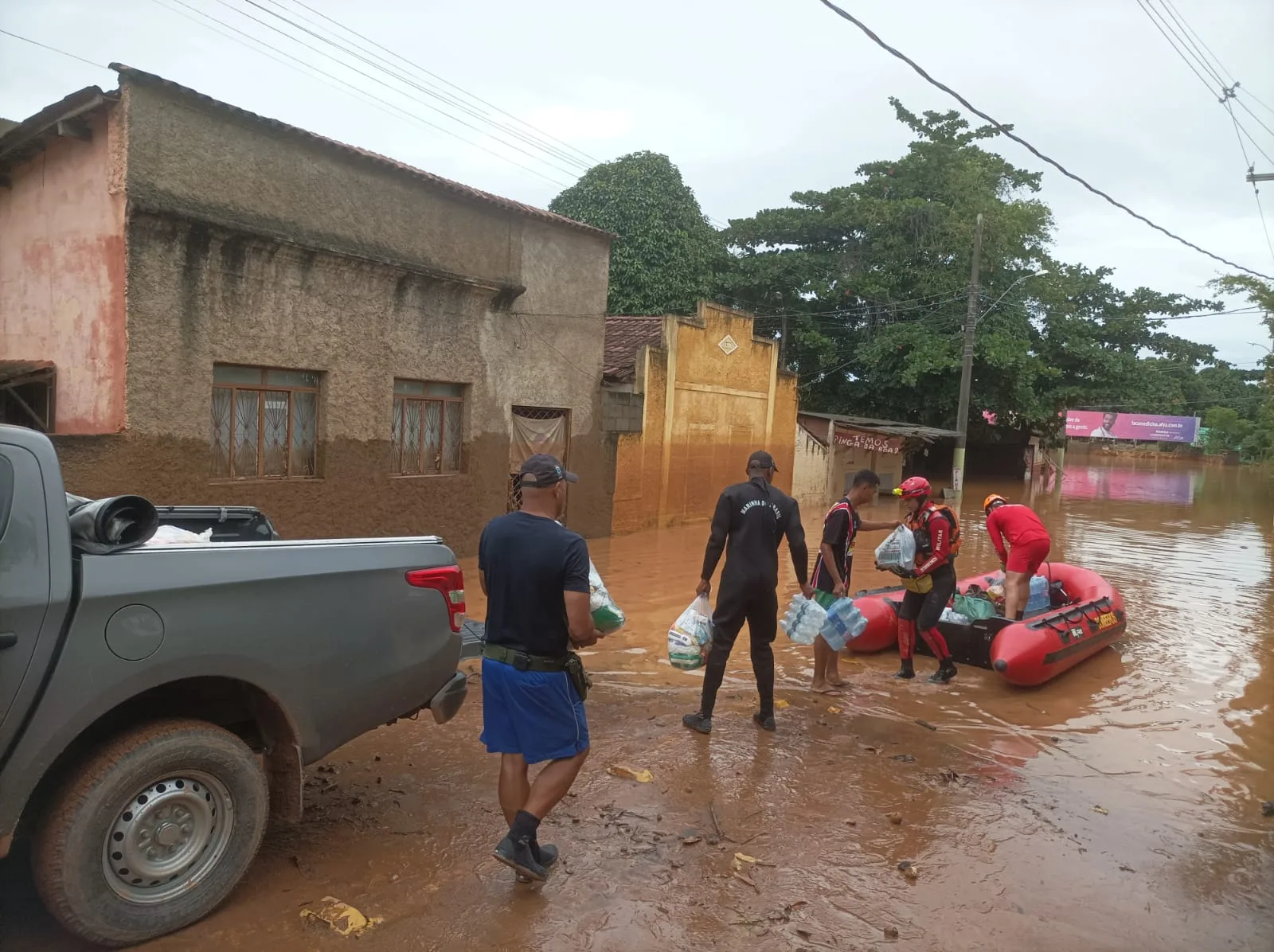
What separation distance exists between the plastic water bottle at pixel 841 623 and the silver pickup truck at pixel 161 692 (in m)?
3.99

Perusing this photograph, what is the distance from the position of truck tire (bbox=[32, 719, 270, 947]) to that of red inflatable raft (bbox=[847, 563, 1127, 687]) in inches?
236

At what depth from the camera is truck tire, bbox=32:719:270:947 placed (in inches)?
121

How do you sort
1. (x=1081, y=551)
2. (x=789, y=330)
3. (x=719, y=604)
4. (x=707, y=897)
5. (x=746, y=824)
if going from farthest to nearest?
(x=789, y=330)
(x=1081, y=551)
(x=719, y=604)
(x=746, y=824)
(x=707, y=897)

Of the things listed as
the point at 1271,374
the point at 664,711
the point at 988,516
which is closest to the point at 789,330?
the point at 1271,374

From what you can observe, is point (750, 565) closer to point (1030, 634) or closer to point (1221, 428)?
point (1030, 634)

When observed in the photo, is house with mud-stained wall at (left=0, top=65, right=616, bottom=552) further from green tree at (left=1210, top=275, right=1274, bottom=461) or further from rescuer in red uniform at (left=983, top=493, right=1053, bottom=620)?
green tree at (left=1210, top=275, right=1274, bottom=461)

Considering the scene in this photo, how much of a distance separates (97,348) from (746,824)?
7.96 meters

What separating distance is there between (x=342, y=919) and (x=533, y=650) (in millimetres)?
1232

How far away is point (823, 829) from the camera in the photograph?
185 inches

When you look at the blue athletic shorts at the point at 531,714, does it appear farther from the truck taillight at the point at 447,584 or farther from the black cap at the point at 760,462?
the black cap at the point at 760,462

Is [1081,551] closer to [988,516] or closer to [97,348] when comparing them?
[988,516]

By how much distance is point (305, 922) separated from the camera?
352cm

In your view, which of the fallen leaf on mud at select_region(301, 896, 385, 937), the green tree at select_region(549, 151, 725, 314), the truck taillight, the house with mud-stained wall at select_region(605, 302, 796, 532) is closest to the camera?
the fallen leaf on mud at select_region(301, 896, 385, 937)

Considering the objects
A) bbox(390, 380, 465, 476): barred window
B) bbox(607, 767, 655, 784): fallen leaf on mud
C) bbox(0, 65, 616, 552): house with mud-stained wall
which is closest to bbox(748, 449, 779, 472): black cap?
bbox(607, 767, 655, 784): fallen leaf on mud
